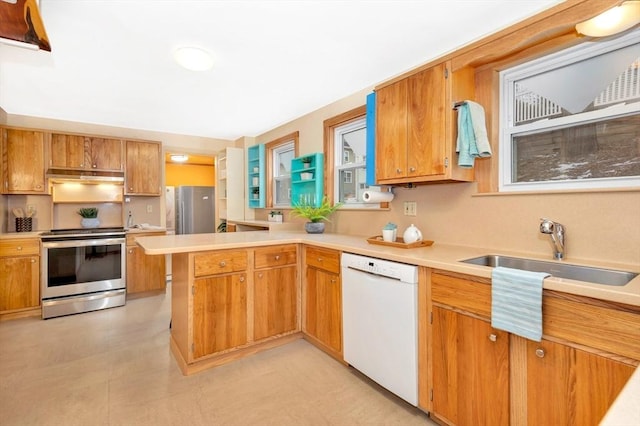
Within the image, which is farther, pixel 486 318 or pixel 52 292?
pixel 52 292

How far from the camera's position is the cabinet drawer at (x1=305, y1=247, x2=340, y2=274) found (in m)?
2.43

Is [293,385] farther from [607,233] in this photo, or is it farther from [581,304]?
[607,233]

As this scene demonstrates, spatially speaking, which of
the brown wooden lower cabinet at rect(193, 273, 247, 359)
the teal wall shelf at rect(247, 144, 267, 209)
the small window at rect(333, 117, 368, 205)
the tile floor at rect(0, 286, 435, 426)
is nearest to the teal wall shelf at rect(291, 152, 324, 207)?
the small window at rect(333, 117, 368, 205)

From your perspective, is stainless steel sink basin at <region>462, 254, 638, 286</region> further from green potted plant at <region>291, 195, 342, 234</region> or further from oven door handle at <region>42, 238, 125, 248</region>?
oven door handle at <region>42, 238, 125, 248</region>

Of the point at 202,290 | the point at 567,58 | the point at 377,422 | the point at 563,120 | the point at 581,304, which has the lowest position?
the point at 377,422

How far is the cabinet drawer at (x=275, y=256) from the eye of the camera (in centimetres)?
259

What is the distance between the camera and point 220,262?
2.38 meters

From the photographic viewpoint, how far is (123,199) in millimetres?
4309

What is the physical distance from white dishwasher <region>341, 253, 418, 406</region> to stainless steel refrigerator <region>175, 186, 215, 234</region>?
15.1 feet

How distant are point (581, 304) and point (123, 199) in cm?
482

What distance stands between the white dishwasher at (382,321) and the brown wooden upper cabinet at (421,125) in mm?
693

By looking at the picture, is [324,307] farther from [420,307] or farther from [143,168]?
[143,168]

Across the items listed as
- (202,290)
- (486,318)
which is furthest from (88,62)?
(486,318)

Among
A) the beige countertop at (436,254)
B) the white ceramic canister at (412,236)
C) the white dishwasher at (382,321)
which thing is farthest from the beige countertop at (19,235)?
the white ceramic canister at (412,236)
